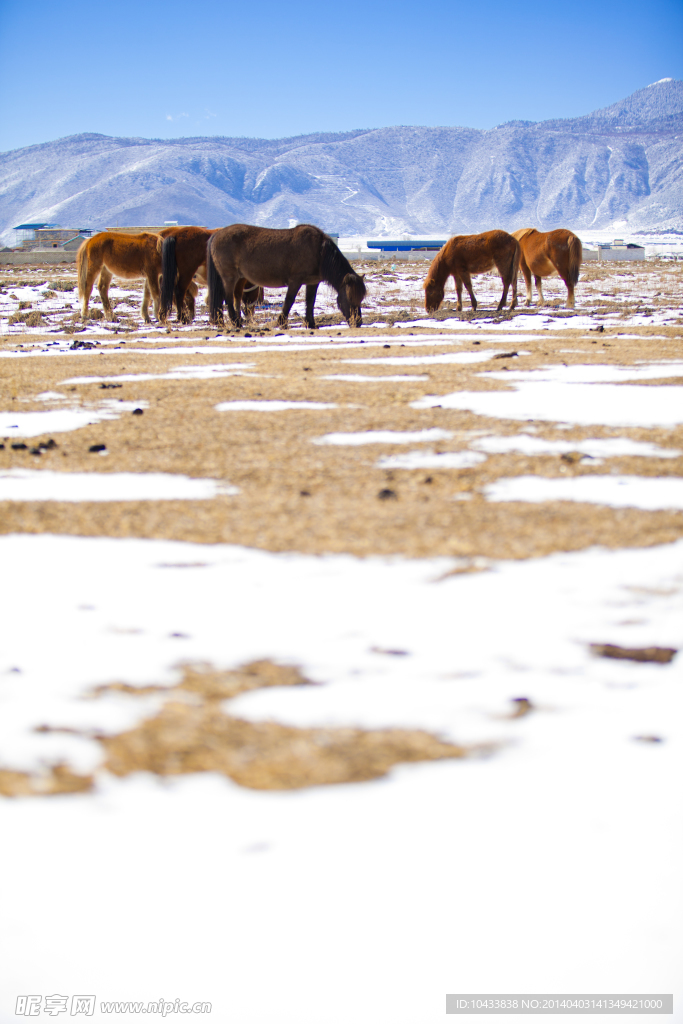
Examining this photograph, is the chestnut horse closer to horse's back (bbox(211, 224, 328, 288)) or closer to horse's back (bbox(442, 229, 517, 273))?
horse's back (bbox(211, 224, 328, 288))

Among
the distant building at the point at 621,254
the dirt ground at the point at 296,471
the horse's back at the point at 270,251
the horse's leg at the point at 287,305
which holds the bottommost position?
the dirt ground at the point at 296,471

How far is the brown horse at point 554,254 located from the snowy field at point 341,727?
486 inches

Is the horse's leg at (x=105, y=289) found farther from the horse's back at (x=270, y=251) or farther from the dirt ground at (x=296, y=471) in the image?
the dirt ground at (x=296, y=471)

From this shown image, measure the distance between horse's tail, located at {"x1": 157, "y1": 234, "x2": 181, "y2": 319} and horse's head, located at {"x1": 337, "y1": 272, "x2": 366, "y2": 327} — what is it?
292 cm

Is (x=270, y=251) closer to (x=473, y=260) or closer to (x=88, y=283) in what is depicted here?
(x=88, y=283)

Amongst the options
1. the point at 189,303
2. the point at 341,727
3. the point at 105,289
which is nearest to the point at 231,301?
the point at 189,303

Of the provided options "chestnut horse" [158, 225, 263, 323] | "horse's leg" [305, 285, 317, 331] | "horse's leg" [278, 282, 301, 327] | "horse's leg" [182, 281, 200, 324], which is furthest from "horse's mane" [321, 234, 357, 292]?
"horse's leg" [182, 281, 200, 324]

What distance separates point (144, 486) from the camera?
10.6ft

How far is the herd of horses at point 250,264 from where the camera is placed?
11.6 metres

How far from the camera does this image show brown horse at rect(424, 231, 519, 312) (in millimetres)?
14172

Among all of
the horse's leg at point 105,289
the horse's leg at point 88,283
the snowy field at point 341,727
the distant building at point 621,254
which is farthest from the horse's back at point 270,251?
the distant building at point 621,254

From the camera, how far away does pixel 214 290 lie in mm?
12258

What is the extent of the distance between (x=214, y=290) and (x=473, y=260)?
17.7 feet

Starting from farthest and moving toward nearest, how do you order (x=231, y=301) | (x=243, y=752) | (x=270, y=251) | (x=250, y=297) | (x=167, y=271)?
(x=250, y=297) → (x=167, y=271) → (x=231, y=301) → (x=270, y=251) → (x=243, y=752)
